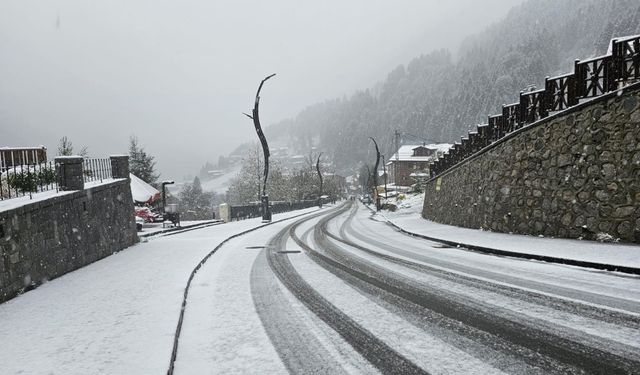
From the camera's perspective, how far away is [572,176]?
11273 mm

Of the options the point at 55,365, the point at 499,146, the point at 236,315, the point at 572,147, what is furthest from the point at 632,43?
the point at 55,365

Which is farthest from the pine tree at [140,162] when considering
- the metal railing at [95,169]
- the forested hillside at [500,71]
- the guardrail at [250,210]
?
the forested hillside at [500,71]

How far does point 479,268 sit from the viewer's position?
331 inches

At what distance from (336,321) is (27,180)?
8.77m

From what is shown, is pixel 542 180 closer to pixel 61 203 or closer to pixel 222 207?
pixel 61 203

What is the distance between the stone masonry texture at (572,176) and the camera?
32.1 ft

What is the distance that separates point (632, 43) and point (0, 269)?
15.0 meters

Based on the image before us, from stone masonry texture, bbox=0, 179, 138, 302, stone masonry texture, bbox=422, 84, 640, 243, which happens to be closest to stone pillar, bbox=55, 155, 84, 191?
stone masonry texture, bbox=0, 179, 138, 302

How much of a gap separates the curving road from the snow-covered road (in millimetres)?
20

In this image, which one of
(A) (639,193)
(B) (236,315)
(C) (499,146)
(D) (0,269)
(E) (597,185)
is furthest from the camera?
(C) (499,146)

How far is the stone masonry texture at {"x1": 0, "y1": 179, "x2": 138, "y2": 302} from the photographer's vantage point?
23.5 ft

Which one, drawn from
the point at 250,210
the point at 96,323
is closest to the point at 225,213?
the point at 250,210

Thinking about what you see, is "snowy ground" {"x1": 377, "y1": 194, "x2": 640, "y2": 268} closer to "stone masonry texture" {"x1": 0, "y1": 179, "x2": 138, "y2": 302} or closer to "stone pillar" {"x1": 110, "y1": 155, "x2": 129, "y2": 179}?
"stone masonry texture" {"x1": 0, "y1": 179, "x2": 138, "y2": 302}

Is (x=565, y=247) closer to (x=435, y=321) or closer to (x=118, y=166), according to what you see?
(x=435, y=321)
